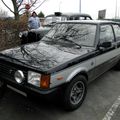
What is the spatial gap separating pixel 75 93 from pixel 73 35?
55.1 inches

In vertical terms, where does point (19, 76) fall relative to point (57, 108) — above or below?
above

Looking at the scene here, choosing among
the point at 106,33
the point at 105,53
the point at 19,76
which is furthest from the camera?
the point at 106,33

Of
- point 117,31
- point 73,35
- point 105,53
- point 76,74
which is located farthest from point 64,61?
point 117,31

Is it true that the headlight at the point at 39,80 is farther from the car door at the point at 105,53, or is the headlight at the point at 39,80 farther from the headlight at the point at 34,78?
the car door at the point at 105,53

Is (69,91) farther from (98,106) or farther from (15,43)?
(15,43)

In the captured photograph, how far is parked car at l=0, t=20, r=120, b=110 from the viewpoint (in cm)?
321

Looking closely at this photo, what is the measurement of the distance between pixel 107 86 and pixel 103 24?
5.10 ft

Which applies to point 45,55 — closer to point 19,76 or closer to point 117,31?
point 19,76

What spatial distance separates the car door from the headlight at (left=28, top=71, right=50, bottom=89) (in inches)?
61.8

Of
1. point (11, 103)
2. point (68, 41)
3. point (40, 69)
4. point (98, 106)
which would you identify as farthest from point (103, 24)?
point (11, 103)

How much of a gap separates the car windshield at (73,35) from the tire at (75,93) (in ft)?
2.91

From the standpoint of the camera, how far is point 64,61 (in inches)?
134

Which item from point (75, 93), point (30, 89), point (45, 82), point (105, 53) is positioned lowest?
point (75, 93)

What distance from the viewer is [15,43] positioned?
333 inches
